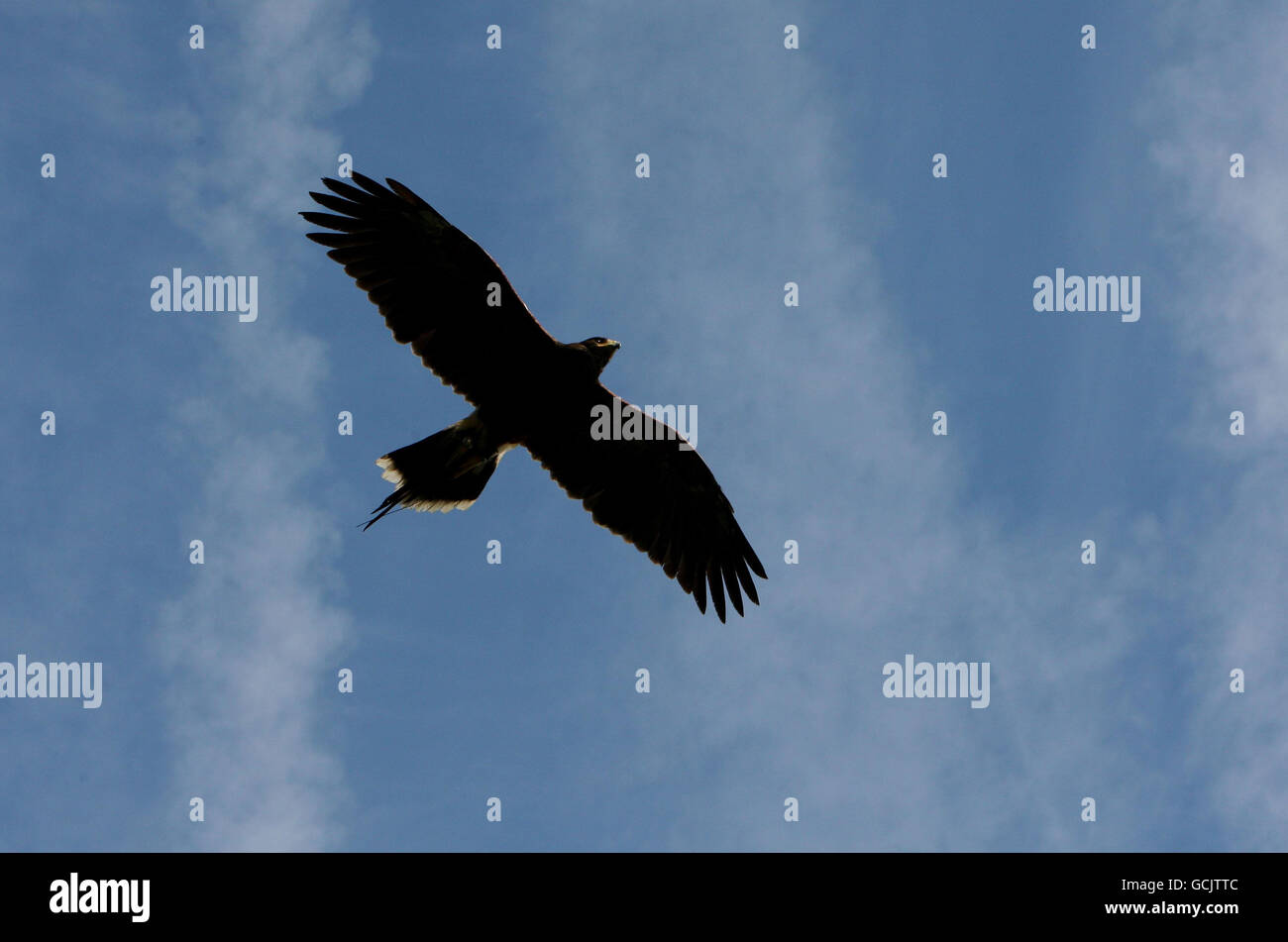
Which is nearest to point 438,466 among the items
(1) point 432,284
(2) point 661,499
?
(1) point 432,284

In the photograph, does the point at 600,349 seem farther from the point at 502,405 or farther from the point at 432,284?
the point at 432,284

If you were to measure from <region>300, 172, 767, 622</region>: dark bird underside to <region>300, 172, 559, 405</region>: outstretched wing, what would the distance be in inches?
0.4

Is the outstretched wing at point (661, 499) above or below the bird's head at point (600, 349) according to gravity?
below

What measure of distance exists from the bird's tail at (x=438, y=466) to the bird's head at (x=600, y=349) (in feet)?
4.90

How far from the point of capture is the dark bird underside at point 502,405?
422 inches

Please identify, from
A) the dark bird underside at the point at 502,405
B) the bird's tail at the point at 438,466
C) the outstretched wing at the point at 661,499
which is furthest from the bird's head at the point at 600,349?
the bird's tail at the point at 438,466

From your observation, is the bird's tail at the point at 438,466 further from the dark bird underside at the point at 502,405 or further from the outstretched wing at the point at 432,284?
the outstretched wing at the point at 432,284

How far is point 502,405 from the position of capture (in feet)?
37.2

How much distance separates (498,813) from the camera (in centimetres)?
1237
